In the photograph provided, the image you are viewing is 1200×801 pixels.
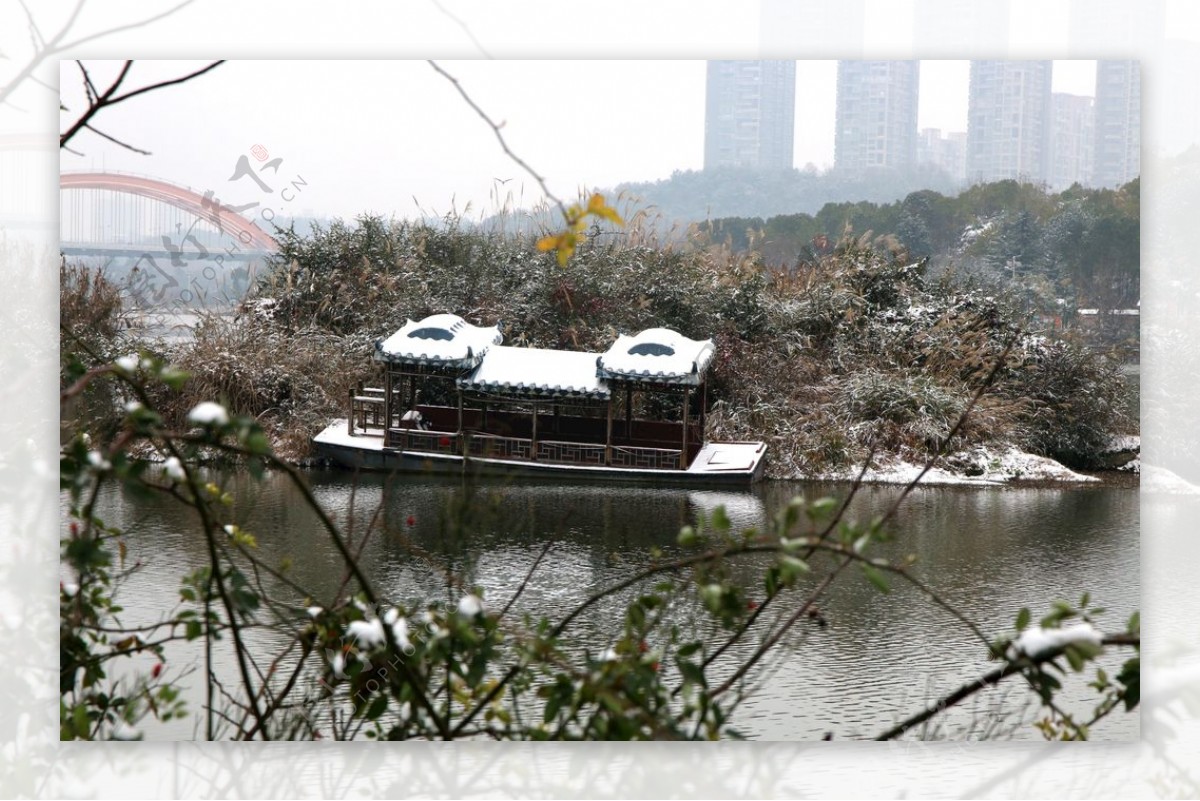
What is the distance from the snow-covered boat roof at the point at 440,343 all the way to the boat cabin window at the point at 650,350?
45cm

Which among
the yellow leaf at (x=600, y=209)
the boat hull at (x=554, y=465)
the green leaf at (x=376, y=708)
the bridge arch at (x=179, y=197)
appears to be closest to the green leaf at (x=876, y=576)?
the yellow leaf at (x=600, y=209)

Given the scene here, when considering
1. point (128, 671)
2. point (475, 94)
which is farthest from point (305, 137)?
point (128, 671)

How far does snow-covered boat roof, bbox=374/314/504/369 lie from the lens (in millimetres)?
4094

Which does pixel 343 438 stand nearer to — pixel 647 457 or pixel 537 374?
pixel 537 374

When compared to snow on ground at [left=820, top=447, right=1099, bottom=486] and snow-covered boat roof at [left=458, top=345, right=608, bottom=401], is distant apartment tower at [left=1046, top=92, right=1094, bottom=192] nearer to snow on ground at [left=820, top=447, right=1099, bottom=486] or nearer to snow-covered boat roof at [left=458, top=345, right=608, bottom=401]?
snow on ground at [left=820, top=447, right=1099, bottom=486]

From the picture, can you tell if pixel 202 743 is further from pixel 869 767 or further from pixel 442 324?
pixel 869 767

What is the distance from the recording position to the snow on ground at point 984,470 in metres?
4.01

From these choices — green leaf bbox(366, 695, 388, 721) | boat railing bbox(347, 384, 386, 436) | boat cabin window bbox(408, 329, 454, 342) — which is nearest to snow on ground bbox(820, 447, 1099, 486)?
boat cabin window bbox(408, 329, 454, 342)

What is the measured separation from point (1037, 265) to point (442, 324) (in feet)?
6.39

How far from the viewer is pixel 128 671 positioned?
3377 millimetres

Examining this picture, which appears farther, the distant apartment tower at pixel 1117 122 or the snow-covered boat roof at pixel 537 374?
the snow-covered boat roof at pixel 537 374

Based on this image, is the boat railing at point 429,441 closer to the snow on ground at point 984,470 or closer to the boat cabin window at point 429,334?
the boat cabin window at point 429,334

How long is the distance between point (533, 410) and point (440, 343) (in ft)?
1.26

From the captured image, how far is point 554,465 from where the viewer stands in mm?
4062
